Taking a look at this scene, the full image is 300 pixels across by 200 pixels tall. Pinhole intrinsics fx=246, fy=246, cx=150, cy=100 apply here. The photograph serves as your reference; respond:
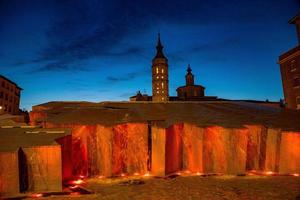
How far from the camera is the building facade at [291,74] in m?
28.3

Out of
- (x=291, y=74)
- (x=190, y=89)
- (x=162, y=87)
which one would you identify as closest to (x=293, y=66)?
(x=291, y=74)

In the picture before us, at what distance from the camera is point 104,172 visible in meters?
7.50

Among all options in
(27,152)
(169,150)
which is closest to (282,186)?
(169,150)

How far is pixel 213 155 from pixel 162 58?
53469 mm

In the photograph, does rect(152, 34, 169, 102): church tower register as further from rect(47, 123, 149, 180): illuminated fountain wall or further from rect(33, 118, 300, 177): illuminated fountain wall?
rect(47, 123, 149, 180): illuminated fountain wall

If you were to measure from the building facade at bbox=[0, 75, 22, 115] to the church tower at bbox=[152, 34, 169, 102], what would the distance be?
29.5 m

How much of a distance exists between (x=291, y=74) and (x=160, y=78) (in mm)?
32196

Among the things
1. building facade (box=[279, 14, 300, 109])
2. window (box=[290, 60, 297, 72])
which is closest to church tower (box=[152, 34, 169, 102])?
building facade (box=[279, 14, 300, 109])

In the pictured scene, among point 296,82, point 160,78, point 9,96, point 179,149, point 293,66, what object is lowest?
point 179,149

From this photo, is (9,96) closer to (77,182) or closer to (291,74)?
(291,74)

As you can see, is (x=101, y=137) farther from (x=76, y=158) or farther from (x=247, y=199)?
(x=247, y=199)

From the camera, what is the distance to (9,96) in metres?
50.3

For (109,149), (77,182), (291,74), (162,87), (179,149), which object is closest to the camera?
(77,182)

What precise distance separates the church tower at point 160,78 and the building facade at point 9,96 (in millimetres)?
29537
